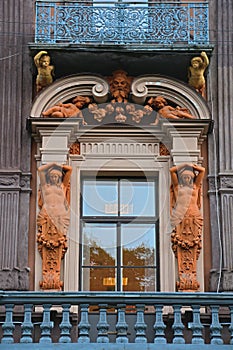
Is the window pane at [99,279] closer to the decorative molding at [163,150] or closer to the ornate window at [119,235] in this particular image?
the ornate window at [119,235]

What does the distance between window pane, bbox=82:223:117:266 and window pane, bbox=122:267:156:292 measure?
0.30 metres

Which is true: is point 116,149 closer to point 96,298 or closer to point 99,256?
point 99,256

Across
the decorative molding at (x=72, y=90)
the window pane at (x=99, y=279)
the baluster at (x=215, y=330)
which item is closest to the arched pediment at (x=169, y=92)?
the decorative molding at (x=72, y=90)

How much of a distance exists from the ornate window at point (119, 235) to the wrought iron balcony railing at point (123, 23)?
2.28m

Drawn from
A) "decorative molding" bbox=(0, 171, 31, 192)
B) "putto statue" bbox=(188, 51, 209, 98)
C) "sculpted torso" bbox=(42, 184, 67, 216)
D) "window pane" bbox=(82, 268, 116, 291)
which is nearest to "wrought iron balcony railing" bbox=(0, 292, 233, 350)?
"window pane" bbox=(82, 268, 116, 291)

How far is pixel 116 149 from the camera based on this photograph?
44.9ft

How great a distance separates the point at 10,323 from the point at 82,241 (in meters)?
2.73

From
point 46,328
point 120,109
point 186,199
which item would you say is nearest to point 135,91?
point 120,109

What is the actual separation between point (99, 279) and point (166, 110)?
2.83 meters

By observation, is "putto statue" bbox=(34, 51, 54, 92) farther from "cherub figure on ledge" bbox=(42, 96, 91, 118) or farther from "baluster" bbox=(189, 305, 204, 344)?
"baluster" bbox=(189, 305, 204, 344)

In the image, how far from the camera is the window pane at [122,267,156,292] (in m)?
13.2

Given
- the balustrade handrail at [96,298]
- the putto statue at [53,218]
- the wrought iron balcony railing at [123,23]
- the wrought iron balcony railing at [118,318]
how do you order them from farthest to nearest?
1. the wrought iron balcony railing at [123,23]
2. the putto statue at [53,218]
3. the balustrade handrail at [96,298]
4. the wrought iron balcony railing at [118,318]

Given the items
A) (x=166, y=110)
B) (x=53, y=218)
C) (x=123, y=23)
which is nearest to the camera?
(x=53, y=218)

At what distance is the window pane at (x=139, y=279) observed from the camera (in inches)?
520
